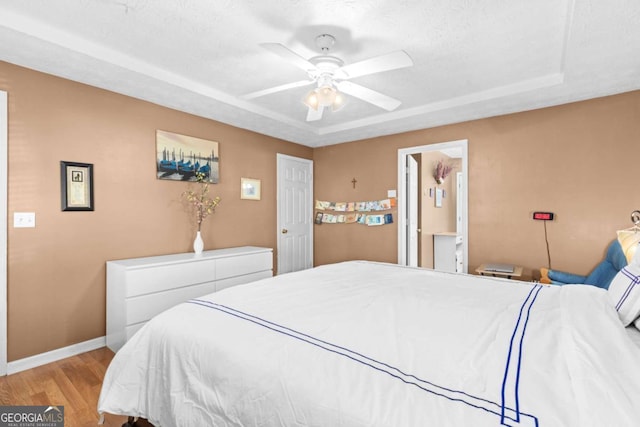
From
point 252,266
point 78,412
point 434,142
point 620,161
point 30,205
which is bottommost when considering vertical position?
point 78,412

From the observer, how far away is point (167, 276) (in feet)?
9.61

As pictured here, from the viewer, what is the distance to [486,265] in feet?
11.8

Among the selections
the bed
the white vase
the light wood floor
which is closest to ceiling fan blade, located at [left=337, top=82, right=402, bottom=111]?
the bed

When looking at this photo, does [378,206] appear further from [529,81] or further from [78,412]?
[78,412]

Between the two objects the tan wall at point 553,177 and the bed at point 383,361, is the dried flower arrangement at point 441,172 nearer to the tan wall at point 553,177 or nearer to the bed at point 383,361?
the tan wall at point 553,177

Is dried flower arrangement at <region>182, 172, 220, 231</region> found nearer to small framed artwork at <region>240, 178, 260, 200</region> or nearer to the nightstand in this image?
small framed artwork at <region>240, 178, 260, 200</region>

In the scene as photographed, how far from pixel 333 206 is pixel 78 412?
12.6ft

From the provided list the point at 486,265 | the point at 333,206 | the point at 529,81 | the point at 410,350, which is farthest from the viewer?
the point at 333,206

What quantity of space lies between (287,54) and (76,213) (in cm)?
233

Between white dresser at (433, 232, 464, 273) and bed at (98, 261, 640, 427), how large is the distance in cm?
351

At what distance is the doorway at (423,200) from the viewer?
13.0 feet

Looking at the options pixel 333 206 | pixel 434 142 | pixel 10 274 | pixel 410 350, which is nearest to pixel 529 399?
pixel 410 350

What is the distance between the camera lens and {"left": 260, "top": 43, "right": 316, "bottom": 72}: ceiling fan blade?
187 centimetres

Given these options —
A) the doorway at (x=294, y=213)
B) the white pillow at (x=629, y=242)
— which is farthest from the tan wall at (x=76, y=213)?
the white pillow at (x=629, y=242)
